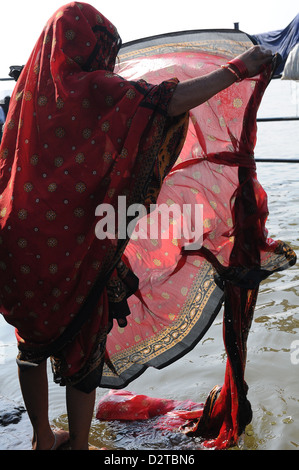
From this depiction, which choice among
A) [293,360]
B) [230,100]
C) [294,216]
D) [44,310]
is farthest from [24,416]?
[294,216]

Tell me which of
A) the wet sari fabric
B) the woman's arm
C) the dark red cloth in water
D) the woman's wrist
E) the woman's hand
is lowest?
the dark red cloth in water

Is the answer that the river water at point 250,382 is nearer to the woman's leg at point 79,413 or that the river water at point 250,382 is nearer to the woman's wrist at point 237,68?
the woman's leg at point 79,413

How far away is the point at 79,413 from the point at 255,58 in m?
1.39

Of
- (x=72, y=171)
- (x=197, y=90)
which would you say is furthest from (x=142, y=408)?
(x=197, y=90)

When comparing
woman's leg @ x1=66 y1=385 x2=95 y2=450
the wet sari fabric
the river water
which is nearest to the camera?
woman's leg @ x1=66 y1=385 x2=95 y2=450

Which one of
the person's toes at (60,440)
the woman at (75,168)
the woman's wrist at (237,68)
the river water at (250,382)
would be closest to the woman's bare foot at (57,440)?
the person's toes at (60,440)

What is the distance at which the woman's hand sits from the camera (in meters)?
1.84

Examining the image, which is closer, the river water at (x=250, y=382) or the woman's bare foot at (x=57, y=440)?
the woman's bare foot at (x=57, y=440)

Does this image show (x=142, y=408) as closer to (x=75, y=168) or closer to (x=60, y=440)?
(x=60, y=440)

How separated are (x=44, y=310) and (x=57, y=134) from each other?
0.60 m

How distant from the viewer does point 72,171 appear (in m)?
1.80

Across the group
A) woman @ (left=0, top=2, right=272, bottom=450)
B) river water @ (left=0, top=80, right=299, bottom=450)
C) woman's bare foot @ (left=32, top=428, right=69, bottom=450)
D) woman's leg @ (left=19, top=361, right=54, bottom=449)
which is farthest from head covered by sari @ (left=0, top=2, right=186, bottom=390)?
river water @ (left=0, top=80, right=299, bottom=450)

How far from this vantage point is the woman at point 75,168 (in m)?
1.77

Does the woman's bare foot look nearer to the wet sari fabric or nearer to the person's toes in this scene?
the person's toes
